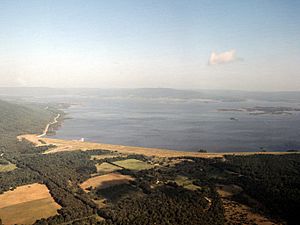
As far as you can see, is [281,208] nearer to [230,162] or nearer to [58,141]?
[230,162]

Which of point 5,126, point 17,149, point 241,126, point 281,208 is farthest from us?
point 241,126

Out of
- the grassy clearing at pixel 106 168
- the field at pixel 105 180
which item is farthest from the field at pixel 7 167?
the field at pixel 105 180

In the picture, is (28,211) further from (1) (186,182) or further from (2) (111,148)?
(2) (111,148)

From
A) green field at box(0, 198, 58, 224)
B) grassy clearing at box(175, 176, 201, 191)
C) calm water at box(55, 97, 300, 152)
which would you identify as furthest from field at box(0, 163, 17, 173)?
calm water at box(55, 97, 300, 152)

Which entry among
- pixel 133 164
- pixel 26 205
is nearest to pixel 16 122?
pixel 133 164

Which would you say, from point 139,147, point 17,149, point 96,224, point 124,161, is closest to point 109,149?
point 139,147

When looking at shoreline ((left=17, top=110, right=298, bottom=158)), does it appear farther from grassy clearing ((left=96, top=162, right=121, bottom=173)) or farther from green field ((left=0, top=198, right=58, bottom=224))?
green field ((left=0, top=198, right=58, bottom=224))

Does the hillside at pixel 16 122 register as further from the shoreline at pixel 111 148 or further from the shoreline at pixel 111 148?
the shoreline at pixel 111 148
